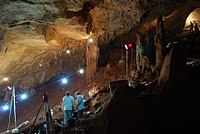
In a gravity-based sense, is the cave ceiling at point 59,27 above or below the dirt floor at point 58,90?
above

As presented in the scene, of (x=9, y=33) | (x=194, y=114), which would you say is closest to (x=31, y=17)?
(x=9, y=33)

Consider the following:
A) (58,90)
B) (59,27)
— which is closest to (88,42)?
(59,27)

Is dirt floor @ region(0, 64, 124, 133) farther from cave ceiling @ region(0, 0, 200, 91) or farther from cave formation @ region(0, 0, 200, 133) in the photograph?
cave ceiling @ region(0, 0, 200, 91)

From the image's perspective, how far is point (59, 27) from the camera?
1862 centimetres

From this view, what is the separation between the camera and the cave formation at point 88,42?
46.5 feet

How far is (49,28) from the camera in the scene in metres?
19.0

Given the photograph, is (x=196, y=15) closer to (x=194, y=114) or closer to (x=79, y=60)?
(x=79, y=60)

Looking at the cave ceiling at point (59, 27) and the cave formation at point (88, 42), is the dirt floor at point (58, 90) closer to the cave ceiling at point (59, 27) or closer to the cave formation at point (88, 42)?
the cave formation at point (88, 42)

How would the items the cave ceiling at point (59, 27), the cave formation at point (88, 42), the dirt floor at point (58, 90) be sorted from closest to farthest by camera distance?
the cave formation at point (88, 42) → the cave ceiling at point (59, 27) → the dirt floor at point (58, 90)

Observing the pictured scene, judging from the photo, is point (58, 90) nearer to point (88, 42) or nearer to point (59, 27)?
point (88, 42)

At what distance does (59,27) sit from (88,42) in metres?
3.29

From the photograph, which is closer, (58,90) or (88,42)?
(88,42)

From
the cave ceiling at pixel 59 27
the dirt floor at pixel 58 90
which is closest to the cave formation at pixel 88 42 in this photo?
the cave ceiling at pixel 59 27

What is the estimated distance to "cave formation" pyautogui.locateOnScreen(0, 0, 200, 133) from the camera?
46.5 ft
